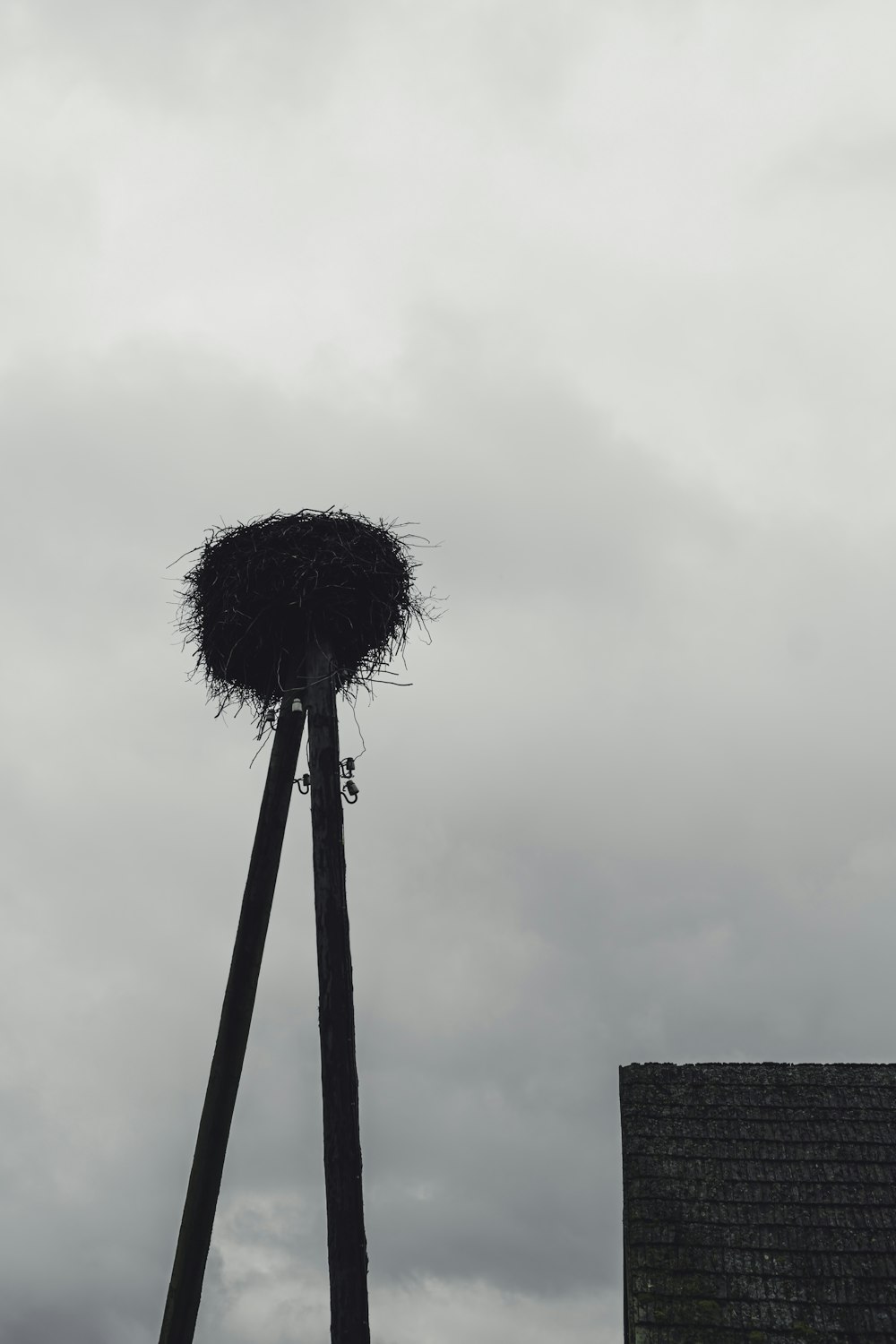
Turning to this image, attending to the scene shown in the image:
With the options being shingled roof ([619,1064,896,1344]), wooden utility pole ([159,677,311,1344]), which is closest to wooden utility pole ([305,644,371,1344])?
wooden utility pole ([159,677,311,1344])

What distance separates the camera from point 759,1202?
7.72 m

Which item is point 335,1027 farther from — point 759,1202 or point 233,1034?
point 759,1202

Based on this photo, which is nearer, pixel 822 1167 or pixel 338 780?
pixel 338 780

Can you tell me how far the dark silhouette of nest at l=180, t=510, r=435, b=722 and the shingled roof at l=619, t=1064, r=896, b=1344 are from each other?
373cm

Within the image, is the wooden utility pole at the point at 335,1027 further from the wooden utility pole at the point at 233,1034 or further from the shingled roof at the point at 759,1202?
the shingled roof at the point at 759,1202

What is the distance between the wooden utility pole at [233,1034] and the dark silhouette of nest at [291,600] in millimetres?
626

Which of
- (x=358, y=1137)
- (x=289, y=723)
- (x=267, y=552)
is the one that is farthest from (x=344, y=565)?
(x=358, y=1137)

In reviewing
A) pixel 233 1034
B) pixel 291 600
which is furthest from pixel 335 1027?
pixel 291 600

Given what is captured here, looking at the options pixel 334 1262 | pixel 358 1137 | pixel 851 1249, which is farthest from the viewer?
pixel 851 1249

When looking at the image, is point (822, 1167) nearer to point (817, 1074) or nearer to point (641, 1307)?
point (817, 1074)

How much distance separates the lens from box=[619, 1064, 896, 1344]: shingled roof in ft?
23.0

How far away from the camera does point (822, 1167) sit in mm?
7969

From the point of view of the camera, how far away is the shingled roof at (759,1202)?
7.02m

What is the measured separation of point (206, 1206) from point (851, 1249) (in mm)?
4046
